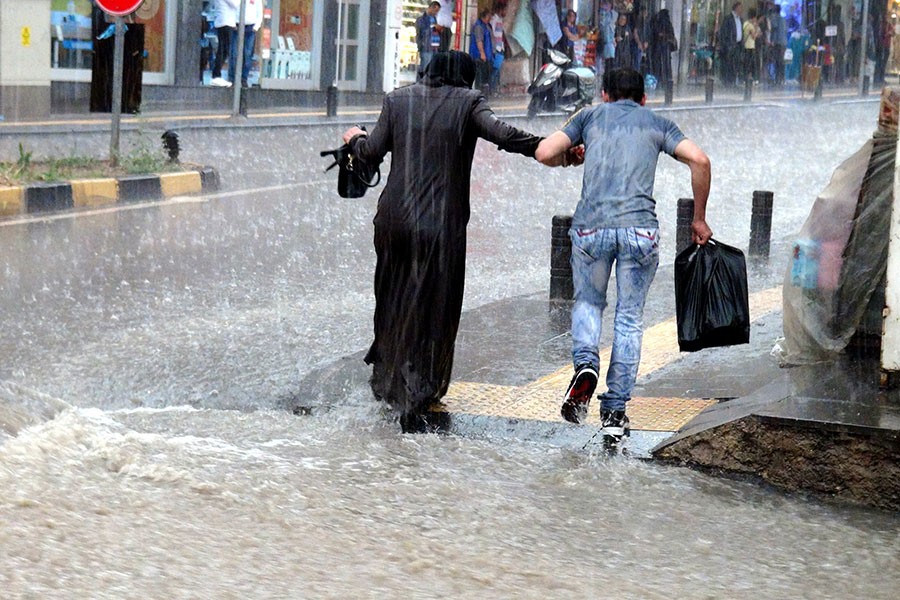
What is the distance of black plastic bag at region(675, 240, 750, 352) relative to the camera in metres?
6.04

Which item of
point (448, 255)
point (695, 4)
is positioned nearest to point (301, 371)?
point (448, 255)

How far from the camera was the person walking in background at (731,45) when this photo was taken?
3247cm

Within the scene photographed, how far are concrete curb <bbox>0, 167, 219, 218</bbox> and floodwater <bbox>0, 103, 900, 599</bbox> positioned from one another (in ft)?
12.5

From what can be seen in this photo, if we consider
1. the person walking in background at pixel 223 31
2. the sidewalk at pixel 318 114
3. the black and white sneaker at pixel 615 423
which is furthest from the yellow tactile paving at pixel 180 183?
the black and white sneaker at pixel 615 423

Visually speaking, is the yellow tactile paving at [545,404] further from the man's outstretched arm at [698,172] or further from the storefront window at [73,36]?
the storefront window at [73,36]

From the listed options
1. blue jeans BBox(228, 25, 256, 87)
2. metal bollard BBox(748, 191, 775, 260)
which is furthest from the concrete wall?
metal bollard BBox(748, 191, 775, 260)

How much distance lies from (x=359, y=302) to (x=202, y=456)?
4026 millimetres

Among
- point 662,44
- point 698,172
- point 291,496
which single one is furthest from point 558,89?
point 291,496

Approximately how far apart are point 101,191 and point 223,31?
417 inches

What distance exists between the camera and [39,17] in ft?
64.0

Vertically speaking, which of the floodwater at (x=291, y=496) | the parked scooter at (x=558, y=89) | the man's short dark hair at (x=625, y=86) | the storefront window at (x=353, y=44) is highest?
the storefront window at (x=353, y=44)

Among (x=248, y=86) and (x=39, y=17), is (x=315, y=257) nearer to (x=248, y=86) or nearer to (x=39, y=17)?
(x=39, y=17)

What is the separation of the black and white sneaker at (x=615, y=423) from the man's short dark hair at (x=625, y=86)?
1318 millimetres

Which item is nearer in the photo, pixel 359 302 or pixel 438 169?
pixel 438 169
